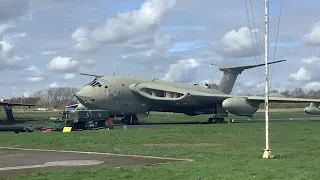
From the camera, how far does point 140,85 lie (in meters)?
47.9

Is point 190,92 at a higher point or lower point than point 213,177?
higher

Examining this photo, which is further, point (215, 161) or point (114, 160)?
point (114, 160)

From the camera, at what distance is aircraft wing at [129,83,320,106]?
47.3m

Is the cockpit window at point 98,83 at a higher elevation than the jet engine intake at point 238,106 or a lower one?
higher

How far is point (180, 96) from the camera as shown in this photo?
49.4 m

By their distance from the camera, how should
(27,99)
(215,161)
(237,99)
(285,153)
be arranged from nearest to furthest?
1. (215,161)
2. (285,153)
3. (237,99)
4. (27,99)

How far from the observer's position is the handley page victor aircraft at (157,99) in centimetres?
4553

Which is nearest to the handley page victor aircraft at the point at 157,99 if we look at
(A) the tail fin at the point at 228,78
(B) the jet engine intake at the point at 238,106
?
(B) the jet engine intake at the point at 238,106

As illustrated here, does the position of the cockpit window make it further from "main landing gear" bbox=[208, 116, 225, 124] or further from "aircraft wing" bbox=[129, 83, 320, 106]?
"main landing gear" bbox=[208, 116, 225, 124]

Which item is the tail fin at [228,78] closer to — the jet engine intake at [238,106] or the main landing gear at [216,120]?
the main landing gear at [216,120]

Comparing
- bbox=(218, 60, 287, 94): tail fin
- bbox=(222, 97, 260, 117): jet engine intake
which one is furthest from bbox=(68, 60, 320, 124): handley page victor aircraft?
bbox=(218, 60, 287, 94): tail fin

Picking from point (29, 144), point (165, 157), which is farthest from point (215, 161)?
point (29, 144)

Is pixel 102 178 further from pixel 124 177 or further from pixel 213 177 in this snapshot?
pixel 213 177

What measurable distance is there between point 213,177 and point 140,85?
37178 mm
